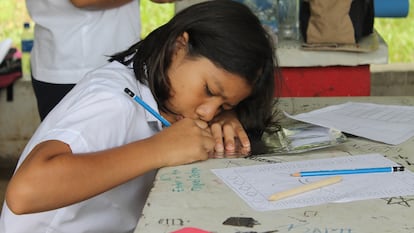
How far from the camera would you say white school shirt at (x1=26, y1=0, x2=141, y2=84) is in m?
1.98

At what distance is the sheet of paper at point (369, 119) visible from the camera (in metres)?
1.56

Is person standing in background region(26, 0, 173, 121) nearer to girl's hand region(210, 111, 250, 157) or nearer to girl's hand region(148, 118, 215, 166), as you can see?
girl's hand region(210, 111, 250, 157)

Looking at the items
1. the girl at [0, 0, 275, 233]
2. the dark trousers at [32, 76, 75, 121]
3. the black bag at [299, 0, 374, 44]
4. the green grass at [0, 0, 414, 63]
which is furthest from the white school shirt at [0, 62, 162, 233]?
the green grass at [0, 0, 414, 63]

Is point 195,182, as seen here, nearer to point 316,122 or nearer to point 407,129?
point 316,122

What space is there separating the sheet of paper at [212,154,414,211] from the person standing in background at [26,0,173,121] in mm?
793

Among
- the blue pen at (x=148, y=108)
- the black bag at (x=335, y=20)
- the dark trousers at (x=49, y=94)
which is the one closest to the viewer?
the blue pen at (x=148, y=108)

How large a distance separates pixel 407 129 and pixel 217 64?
0.45m

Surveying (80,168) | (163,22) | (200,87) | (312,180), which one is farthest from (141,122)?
(163,22)

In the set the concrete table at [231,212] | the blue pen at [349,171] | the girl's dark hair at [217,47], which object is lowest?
the blue pen at [349,171]

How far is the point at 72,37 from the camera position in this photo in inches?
78.5

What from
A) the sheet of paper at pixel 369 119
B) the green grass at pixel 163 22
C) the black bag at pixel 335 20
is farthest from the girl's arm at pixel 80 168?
the green grass at pixel 163 22

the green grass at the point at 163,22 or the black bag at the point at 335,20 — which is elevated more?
the black bag at the point at 335,20

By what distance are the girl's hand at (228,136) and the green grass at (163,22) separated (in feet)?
8.82

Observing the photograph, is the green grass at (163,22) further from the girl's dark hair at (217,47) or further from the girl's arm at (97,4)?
the girl's dark hair at (217,47)
